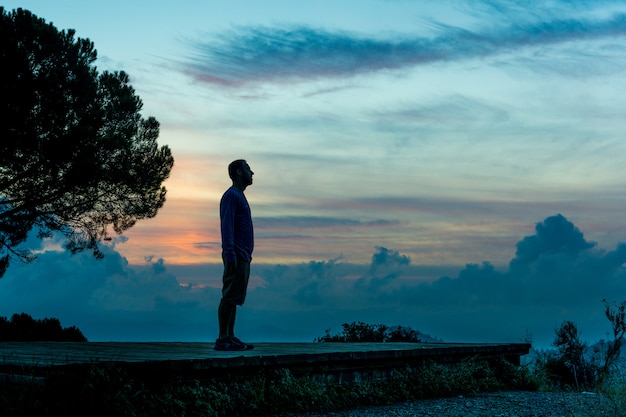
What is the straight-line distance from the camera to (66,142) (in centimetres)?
1761

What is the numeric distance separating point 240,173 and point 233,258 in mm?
1175

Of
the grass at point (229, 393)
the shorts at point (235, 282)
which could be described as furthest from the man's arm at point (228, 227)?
the grass at point (229, 393)

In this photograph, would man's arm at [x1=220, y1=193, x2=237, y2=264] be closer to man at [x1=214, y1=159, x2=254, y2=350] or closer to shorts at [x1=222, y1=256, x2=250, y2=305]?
man at [x1=214, y1=159, x2=254, y2=350]

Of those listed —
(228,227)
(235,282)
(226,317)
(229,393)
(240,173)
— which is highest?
(240,173)

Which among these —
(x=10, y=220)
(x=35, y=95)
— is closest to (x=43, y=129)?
(x=35, y=95)

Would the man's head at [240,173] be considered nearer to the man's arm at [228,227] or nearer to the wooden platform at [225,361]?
the man's arm at [228,227]

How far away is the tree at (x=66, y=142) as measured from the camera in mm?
17562

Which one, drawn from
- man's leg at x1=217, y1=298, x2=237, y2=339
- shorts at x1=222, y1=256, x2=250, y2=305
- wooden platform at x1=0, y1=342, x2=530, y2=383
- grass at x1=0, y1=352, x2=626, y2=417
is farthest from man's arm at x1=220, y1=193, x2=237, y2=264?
grass at x1=0, y1=352, x2=626, y2=417

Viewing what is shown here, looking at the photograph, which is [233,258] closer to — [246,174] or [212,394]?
[246,174]

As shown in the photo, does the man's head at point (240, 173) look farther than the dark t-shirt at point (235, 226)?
Yes

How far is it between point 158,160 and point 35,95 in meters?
3.66

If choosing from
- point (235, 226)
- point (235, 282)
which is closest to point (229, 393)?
point (235, 282)

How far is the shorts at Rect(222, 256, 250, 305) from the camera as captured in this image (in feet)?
29.1

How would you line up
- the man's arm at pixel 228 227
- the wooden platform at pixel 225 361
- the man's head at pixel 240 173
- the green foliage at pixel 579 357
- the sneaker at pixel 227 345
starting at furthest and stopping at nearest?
the green foliage at pixel 579 357, the man's head at pixel 240 173, the sneaker at pixel 227 345, the man's arm at pixel 228 227, the wooden platform at pixel 225 361
